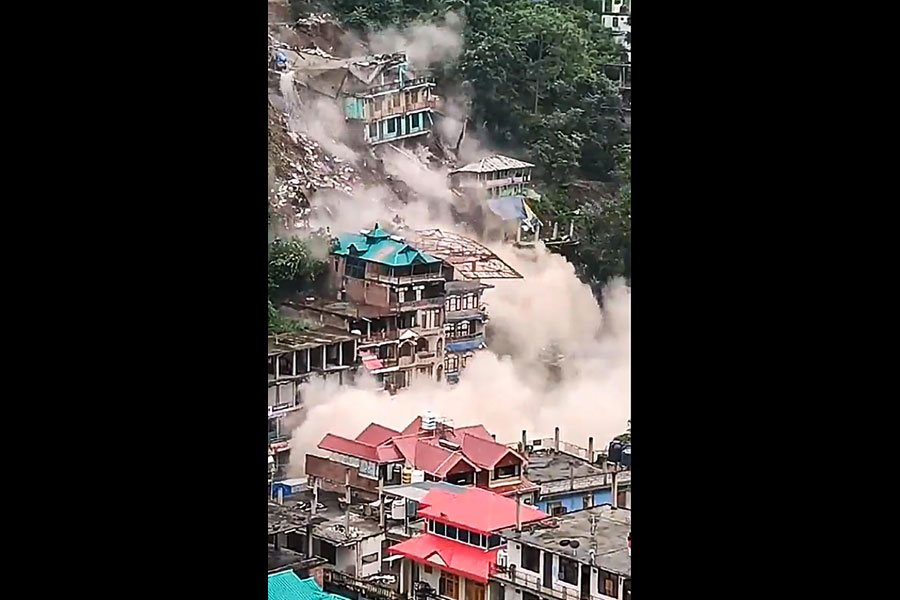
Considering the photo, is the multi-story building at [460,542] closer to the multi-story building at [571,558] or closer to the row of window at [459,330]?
the multi-story building at [571,558]

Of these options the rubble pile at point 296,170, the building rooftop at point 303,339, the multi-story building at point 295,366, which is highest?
the rubble pile at point 296,170

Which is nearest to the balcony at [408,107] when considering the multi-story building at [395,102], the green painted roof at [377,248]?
the multi-story building at [395,102]

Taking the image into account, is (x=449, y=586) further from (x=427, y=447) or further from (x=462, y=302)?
(x=462, y=302)

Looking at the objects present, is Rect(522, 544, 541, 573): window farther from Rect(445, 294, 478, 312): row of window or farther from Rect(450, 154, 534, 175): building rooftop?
Rect(450, 154, 534, 175): building rooftop
